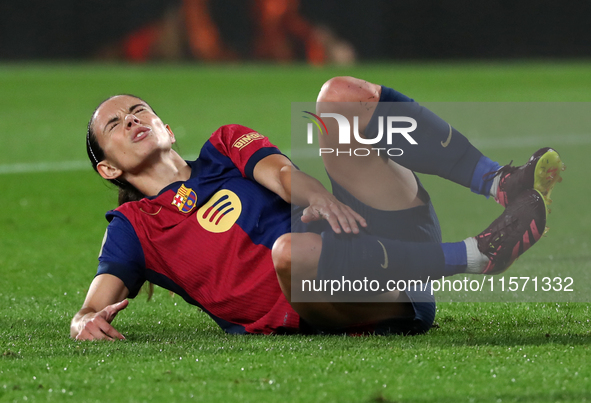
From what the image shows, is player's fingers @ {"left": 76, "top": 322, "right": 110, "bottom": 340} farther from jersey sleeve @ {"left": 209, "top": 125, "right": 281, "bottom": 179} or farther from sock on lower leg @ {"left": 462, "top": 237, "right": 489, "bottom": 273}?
sock on lower leg @ {"left": 462, "top": 237, "right": 489, "bottom": 273}

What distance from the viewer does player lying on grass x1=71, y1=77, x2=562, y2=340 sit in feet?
7.29

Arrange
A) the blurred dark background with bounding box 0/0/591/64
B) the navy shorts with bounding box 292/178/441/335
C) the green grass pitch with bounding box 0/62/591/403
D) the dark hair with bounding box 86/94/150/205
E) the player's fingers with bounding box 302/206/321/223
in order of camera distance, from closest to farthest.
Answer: the green grass pitch with bounding box 0/62/591/403 → the player's fingers with bounding box 302/206/321/223 → the navy shorts with bounding box 292/178/441/335 → the dark hair with bounding box 86/94/150/205 → the blurred dark background with bounding box 0/0/591/64

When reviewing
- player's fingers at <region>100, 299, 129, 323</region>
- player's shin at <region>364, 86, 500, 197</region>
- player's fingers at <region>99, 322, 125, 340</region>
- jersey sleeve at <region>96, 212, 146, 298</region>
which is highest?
player's shin at <region>364, 86, 500, 197</region>

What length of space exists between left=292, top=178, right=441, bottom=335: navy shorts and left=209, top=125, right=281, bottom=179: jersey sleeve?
192 millimetres

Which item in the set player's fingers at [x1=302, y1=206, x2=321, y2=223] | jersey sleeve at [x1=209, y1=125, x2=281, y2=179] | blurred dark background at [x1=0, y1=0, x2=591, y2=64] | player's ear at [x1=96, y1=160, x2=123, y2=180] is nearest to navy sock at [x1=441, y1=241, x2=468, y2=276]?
player's fingers at [x1=302, y1=206, x2=321, y2=223]

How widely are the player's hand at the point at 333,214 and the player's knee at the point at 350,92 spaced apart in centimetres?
31

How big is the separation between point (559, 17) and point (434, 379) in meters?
18.9

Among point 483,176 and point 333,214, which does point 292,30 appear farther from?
point 333,214

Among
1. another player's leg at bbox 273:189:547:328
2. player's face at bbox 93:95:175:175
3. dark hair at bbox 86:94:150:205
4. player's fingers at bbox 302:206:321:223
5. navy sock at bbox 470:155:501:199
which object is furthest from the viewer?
dark hair at bbox 86:94:150:205

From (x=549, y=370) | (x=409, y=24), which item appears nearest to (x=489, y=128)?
(x=549, y=370)

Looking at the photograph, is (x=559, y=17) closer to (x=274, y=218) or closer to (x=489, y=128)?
(x=489, y=128)

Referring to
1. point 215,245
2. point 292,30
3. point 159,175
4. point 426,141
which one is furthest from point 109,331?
point 292,30

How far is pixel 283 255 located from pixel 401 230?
0.53m

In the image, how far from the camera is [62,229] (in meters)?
5.00
